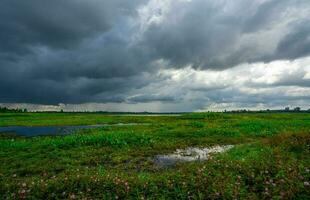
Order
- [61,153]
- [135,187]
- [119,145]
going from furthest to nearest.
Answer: [119,145]
[61,153]
[135,187]

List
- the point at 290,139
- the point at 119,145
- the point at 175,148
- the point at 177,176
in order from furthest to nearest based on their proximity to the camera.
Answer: the point at 119,145, the point at 175,148, the point at 290,139, the point at 177,176

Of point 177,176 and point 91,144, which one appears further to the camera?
point 91,144

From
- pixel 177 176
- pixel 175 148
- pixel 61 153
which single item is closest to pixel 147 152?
pixel 175 148

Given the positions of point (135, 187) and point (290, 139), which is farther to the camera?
point (290, 139)

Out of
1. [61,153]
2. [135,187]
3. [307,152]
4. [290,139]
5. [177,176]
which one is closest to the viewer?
[135,187]

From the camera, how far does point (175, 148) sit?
19.8m

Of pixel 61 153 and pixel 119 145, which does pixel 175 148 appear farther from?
pixel 61 153

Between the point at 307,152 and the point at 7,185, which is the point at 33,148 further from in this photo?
the point at 307,152

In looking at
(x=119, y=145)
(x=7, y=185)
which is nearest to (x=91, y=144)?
(x=119, y=145)

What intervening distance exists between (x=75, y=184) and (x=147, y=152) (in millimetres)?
9061

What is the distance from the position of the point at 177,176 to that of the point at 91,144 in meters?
13.5

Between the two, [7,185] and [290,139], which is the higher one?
[290,139]

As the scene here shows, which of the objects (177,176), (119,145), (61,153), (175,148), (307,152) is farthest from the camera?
(119,145)

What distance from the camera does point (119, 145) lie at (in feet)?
69.4
